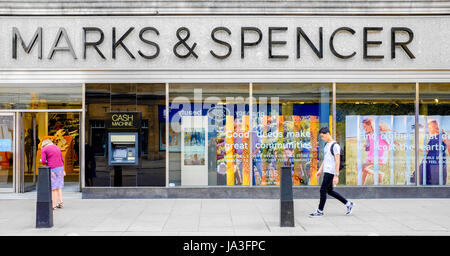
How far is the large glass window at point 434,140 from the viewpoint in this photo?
12234mm

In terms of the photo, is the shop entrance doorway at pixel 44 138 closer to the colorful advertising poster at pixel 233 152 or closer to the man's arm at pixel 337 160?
the colorful advertising poster at pixel 233 152

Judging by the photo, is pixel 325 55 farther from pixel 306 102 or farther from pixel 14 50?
pixel 14 50

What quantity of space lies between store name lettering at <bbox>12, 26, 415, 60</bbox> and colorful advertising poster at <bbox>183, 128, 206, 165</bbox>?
2034mm

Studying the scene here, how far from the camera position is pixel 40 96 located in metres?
12.3

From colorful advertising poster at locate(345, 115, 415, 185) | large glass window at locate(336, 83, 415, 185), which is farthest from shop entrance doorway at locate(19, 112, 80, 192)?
colorful advertising poster at locate(345, 115, 415, 185)

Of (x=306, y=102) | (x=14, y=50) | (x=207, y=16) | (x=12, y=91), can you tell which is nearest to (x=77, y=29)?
(x=14, y=50)

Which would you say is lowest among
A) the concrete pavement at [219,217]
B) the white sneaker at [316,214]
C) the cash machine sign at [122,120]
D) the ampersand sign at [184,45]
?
the concrete pavement at [219,217]

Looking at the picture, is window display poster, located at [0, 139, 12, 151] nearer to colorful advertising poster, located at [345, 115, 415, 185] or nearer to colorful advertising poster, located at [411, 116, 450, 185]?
colorful advertising poster, located at [345, 115, 415, 185]

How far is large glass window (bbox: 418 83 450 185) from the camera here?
12.2 m

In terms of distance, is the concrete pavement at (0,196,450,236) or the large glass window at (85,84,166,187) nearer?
the concrete pavement at (0,196,450,236)

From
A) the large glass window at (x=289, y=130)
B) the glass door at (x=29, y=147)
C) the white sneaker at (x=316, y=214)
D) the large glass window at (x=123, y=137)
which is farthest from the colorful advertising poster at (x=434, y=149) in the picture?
the glass door at (x=29, y=147)

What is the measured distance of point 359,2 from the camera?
11852 mm

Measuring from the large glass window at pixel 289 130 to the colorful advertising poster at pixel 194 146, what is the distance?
1.39 metres

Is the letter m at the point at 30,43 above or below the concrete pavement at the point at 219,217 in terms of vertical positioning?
above
